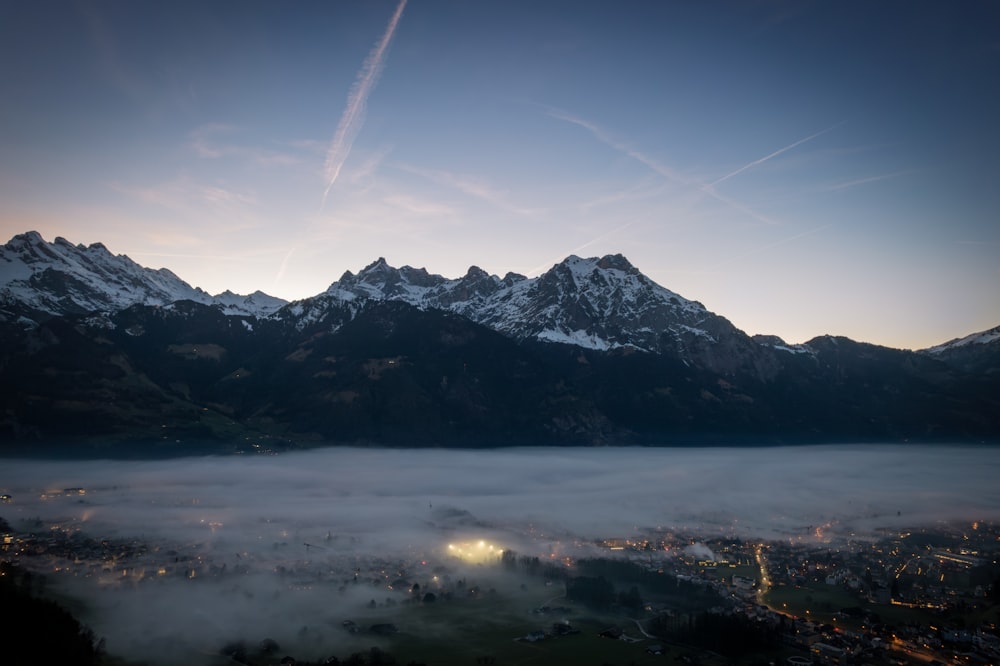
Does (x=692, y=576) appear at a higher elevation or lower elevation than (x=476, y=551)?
A: lower

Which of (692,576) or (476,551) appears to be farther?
(476,551)

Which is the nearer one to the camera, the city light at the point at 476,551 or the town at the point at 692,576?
the town at the point at 692,576

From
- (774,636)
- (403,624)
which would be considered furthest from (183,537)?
(774,636)

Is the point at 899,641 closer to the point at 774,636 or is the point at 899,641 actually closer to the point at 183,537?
the point at 774,636

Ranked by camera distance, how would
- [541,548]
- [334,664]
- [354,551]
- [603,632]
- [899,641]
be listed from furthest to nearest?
1. [541,548]
2. [354,551]
3. [603,632]
4. [899,641]
5. [334,664]

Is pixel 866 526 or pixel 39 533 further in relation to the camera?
pixel 866 526

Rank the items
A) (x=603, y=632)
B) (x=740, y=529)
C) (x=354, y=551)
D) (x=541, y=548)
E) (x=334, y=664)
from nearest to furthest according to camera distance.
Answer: (x=334, y=664), (x=603, y=632), (x=354, y=551), (x=541, y=548), (x=740, y=529)

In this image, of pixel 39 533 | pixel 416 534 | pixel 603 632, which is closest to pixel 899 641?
pixel 603 632

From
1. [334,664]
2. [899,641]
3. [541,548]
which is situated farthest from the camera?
[541,548]

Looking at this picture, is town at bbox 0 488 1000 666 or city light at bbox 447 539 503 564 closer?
town at bbox 0 488 1000 666

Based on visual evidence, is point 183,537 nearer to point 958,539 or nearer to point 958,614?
point 958,614
